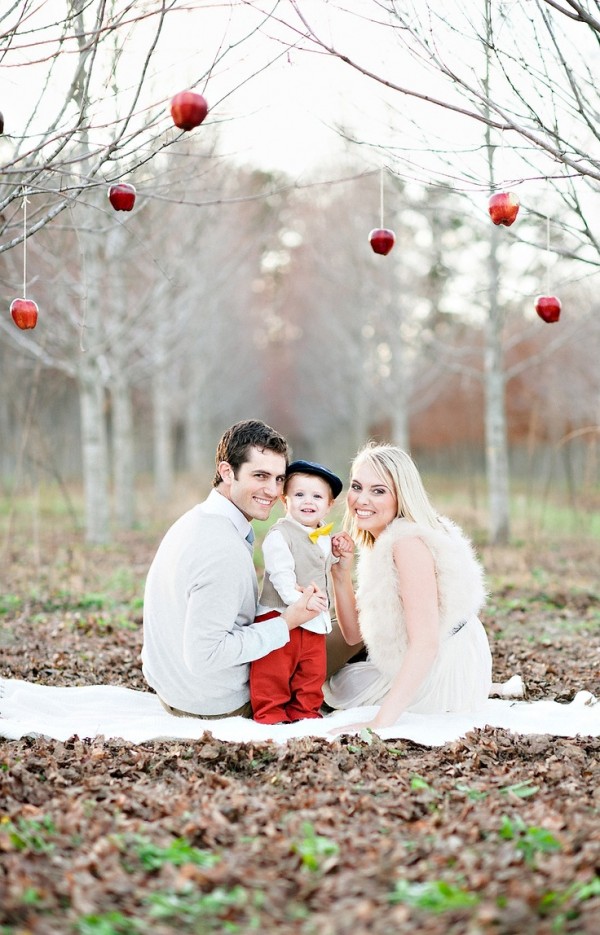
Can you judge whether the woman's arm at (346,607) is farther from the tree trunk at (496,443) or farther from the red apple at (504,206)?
the tree trunk at (496,443)

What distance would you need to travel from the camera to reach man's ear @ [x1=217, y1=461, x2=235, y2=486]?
412 cm

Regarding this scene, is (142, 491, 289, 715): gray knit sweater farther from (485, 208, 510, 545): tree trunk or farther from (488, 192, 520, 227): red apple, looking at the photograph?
(485, 208, 510, 545): tree trunk

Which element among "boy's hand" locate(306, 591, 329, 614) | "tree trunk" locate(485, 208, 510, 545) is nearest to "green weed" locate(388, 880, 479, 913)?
"boy's hand" locate(306, 591, 329, 614)

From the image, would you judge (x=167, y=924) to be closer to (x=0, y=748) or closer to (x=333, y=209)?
(x=0, y=748)

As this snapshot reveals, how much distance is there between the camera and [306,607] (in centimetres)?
389

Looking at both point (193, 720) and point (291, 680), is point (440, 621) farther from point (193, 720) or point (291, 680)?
point (193, 720)

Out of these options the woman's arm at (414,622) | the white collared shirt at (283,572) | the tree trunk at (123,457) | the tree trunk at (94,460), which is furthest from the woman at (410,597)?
the tree trunk at (123,457)

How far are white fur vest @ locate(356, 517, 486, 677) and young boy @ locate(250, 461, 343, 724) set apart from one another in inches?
8.7

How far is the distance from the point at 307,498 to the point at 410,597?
67 centimetres

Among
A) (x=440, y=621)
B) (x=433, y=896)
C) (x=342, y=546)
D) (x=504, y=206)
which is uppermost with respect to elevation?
(x=504, y=206)

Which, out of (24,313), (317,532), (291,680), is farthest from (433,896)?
(24,313)

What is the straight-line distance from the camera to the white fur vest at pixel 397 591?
3.95 meters

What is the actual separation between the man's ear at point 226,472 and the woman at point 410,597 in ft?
1.82

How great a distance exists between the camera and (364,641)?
4.23 metres
